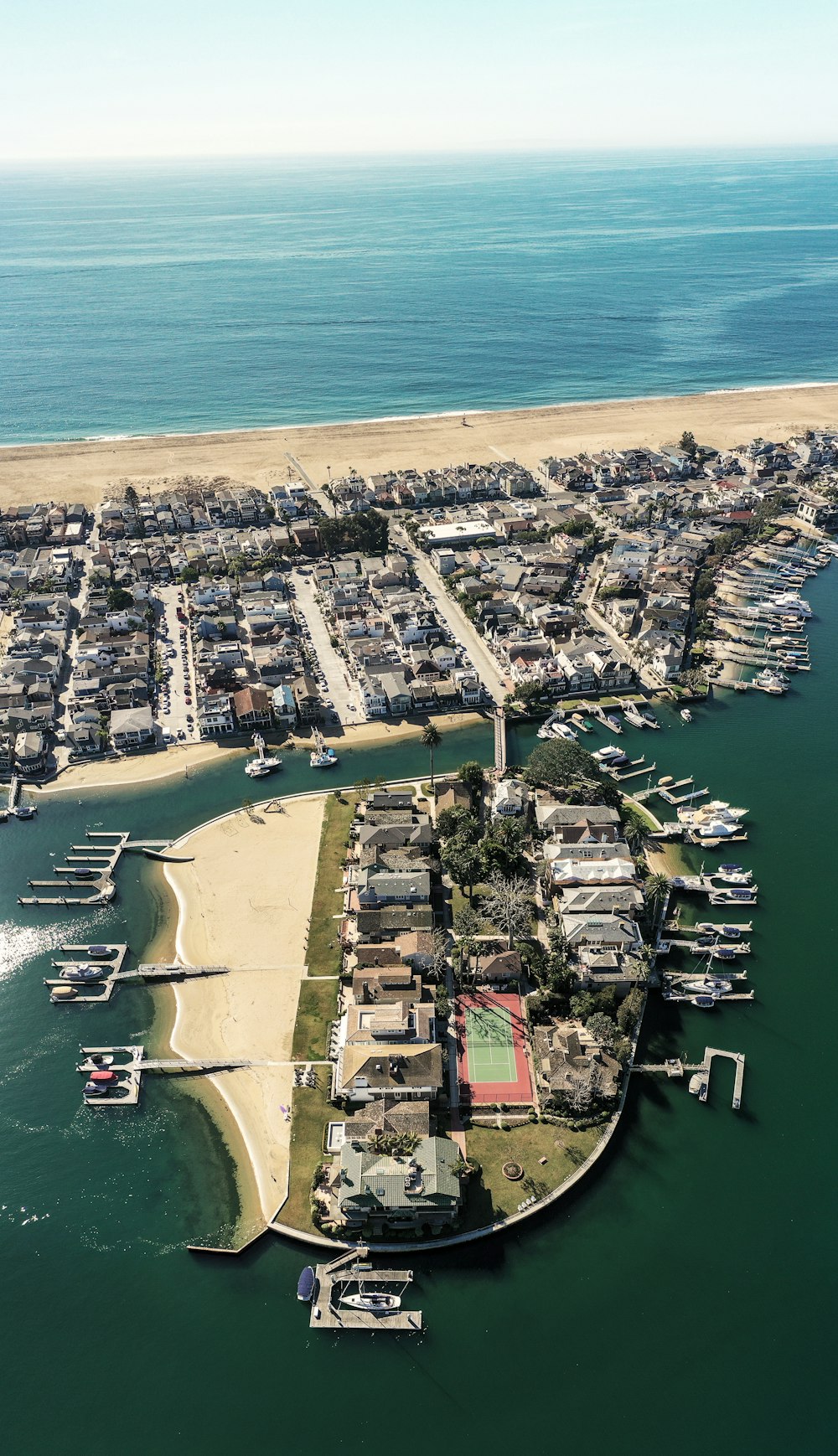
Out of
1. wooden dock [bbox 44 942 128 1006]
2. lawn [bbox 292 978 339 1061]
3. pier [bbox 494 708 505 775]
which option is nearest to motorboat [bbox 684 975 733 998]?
lawn [bbox 292 978 339 1061]

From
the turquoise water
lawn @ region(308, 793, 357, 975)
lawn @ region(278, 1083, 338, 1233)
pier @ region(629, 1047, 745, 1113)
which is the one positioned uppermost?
lawn @ region(308, 793, 357, 975)

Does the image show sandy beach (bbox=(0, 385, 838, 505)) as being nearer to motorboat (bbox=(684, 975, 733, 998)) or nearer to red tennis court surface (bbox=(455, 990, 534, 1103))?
red tennis court surface (bbox=(455, 990, 534, 1103))

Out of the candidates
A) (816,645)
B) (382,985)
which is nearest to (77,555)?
(382,985)

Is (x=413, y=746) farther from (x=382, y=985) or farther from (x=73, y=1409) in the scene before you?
(x=73, y=1409)

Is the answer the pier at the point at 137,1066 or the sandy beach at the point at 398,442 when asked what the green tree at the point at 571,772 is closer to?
the pier at the point at 137,1066

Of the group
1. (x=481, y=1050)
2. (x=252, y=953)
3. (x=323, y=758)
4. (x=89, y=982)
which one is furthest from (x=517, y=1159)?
(x=323, y=758)

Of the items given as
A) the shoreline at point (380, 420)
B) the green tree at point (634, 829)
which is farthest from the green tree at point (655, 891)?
the shoreline at point (380, 420)
